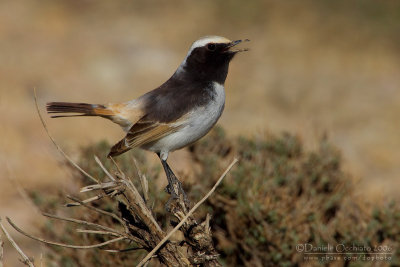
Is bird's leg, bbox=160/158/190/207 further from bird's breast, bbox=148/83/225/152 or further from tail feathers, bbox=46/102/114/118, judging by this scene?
tail feathers, bbox=46/102/114/118

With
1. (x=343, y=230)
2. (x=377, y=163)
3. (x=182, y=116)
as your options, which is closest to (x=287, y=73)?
(x=377, y=163)

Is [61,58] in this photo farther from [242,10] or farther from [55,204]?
[55,204]

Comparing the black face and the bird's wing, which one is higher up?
the black face

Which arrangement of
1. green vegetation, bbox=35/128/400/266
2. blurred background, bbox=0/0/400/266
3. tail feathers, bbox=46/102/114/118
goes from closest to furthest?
1. tail feathers, bbox=46/102/114/118
2. green vegetation, bbox=35/128/400/266
3. blurred background, bbox=0/0/400/266

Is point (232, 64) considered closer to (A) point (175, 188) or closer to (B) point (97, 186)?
(A) point (175, 188)

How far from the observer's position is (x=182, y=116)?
3.99 metres

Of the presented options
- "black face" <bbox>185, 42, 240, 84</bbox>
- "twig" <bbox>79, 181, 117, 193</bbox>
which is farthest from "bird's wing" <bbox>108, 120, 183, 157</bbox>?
"twig" <bbox>79, 181, 117, 193</bbox>

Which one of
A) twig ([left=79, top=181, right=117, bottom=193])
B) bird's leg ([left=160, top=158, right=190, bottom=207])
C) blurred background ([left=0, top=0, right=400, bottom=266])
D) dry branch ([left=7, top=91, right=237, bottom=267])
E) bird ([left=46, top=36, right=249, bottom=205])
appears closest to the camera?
twig ([left=79, top=181, right=117, bottom=193])

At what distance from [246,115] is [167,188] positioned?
6.50m

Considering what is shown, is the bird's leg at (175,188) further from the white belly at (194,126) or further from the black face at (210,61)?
the black face at (210,61)

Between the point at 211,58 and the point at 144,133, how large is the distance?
0.79m

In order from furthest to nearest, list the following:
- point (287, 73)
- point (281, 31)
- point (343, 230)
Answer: point (281, 31)
point (287, 73)
point (343, 230)

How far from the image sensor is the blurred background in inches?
378

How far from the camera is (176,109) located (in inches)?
157
